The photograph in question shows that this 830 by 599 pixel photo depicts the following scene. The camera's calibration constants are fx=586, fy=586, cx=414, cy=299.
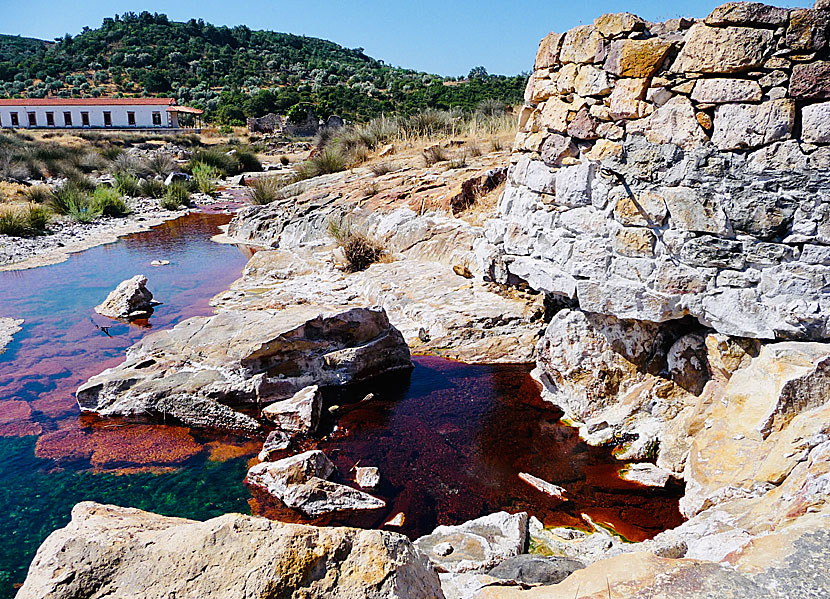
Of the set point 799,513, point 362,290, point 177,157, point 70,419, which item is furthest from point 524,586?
point 177,157

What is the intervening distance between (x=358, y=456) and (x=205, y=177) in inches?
644

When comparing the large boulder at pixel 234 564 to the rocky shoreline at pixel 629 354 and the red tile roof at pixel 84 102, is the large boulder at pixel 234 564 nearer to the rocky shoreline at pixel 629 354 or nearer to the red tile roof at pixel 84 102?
the rocky shoreline at pixel 629 354

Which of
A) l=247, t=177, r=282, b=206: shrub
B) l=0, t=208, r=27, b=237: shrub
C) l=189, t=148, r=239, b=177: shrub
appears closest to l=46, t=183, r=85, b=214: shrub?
l=0, t=208, r=27, b=237: shrub

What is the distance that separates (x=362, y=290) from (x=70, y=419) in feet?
12.8

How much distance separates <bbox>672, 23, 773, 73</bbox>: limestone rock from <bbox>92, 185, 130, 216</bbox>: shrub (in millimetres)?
14078

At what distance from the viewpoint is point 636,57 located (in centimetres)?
375

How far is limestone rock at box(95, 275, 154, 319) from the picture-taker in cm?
766

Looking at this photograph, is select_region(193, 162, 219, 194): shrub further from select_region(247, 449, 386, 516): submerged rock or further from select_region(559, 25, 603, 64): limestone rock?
select_region(559, 25, 603, 64): limestone rock

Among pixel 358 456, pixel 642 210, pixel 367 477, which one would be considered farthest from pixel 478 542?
pixel 642 210

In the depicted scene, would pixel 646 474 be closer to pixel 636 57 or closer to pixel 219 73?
pixel 636 57

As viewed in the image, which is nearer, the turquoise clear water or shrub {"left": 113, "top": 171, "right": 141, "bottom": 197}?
the turquoise clear water

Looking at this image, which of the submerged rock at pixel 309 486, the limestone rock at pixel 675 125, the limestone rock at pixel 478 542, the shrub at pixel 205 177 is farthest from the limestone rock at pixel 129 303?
the shrub at pixel 205 177

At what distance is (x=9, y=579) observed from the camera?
11.1ft

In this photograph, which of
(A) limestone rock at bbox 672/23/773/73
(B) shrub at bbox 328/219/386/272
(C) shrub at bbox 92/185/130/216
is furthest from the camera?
(C) shrub at bbox 92/185/130/216
